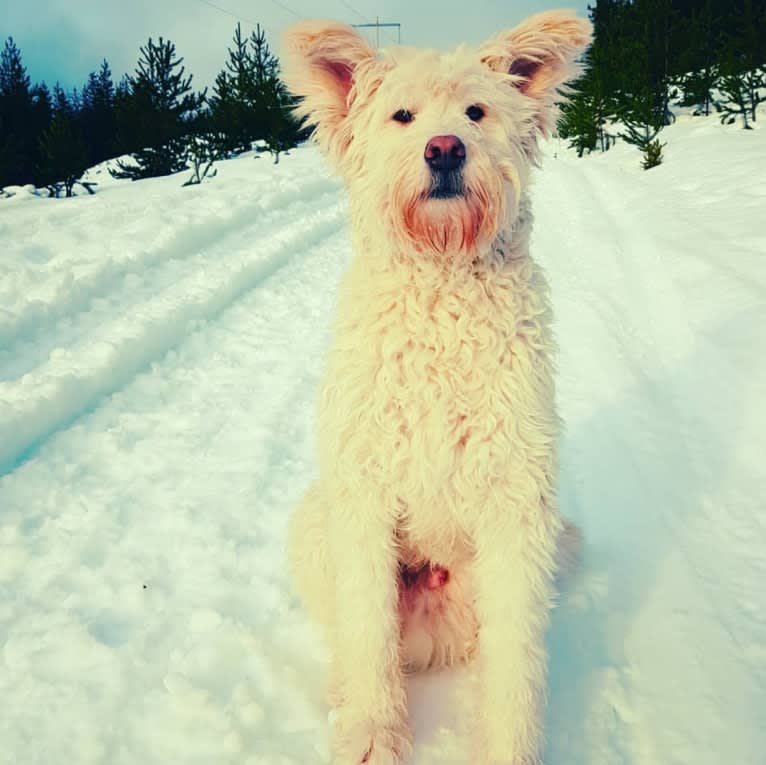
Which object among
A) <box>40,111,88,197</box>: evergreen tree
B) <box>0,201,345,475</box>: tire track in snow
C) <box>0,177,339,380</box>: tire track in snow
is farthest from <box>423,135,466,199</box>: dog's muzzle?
<box>40,111,88,197</box>: evergreen tree

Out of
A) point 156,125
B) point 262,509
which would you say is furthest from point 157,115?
point 262,509

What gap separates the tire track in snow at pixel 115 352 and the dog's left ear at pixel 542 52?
3034 millimetres

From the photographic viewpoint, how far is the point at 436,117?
1866 millimetres

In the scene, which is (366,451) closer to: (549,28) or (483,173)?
(483,173)

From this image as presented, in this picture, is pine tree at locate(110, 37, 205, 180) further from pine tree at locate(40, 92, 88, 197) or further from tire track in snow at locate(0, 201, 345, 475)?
tire track in snow at locate(0, 201, 345, 475)

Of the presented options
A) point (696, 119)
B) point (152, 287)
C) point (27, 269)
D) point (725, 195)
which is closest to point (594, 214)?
point (725, 195)

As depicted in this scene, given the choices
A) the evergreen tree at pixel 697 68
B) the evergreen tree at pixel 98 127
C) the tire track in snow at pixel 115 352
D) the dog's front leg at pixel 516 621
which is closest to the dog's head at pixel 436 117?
the dog's front leg at pixel 516 621

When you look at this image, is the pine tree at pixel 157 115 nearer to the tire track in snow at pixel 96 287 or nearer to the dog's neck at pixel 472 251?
the tire track in snow at pixel 96 287

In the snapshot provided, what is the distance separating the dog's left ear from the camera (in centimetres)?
193

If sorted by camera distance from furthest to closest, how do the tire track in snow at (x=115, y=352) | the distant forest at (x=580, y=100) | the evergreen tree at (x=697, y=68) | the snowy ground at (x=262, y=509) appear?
1. the evergreen tree at (x=697, y=68)
2. the distant forest at (x=580, y=100)
3. the tire track in snow at (x=115, y=352)
4. the snowy ground at (x=262, y=509)

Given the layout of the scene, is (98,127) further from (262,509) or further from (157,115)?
(262,509)

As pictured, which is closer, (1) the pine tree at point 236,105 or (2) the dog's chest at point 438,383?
(2) the dog's chest at point 438,383

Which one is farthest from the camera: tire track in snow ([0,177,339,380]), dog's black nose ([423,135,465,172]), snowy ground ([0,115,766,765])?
tire track in snow ([0,177,339,380])

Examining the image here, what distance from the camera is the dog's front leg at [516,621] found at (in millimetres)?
1846
